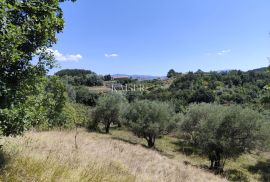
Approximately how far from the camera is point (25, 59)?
5.19 m

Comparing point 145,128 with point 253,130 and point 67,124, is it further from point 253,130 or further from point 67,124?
point 253,130

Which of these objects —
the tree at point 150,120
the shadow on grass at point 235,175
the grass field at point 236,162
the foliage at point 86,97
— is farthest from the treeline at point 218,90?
the shadow on grass at point 235,175

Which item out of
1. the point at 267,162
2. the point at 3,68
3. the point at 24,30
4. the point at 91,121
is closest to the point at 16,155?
the point at 3,68

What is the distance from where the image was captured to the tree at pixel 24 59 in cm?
479

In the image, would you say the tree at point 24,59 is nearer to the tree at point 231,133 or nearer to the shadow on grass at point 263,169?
the tree at point 231,133

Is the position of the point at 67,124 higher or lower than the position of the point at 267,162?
higher

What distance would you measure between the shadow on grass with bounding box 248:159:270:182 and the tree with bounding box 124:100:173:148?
36.7 ft

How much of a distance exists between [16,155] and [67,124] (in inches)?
1218

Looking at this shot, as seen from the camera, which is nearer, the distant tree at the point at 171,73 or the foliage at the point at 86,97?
the foliage at the point at 86,97

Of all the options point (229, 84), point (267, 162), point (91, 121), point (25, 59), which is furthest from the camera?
point (229, 84)

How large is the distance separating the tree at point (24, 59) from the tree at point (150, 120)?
31345 mm

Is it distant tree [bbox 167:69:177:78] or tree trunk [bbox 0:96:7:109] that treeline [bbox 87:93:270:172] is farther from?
distant tree [bbox 167:69:177:78]

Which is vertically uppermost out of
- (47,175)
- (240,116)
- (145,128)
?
(47,175)

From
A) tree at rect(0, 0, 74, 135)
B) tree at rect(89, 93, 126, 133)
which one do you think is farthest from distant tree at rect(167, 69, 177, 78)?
tree at rect(0, 0, 74, 135)
